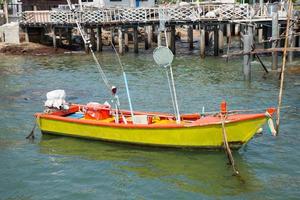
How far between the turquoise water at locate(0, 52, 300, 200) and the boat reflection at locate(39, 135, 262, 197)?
3cm

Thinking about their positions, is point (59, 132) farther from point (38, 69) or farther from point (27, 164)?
point (38, 69)

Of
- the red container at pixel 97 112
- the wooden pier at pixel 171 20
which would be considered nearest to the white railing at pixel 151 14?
the wooden pier at pixel 171 20

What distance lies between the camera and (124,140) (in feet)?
53.7

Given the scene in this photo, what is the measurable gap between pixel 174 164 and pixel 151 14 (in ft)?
84.1

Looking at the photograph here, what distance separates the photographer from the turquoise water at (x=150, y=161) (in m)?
13.1

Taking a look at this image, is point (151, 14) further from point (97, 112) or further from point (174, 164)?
point (174, 164)

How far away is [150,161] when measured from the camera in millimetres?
15258

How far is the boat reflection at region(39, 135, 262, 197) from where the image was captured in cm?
1334

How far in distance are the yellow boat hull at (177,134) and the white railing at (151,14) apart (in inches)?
634

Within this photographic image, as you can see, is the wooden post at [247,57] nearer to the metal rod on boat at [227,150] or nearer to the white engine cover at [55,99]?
the white engine cover at [55,99]

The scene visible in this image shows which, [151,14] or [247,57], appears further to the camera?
[151,14]

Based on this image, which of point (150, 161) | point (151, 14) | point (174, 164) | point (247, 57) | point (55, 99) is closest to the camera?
point (174, 164)

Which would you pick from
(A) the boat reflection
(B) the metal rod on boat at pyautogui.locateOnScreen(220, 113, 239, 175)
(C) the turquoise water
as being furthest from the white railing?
(B) the metal rod on boat at pyautogui.locateOnScreen(220, 113, 239, 175)

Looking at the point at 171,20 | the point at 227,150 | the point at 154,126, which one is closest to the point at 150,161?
the point at 154,126
